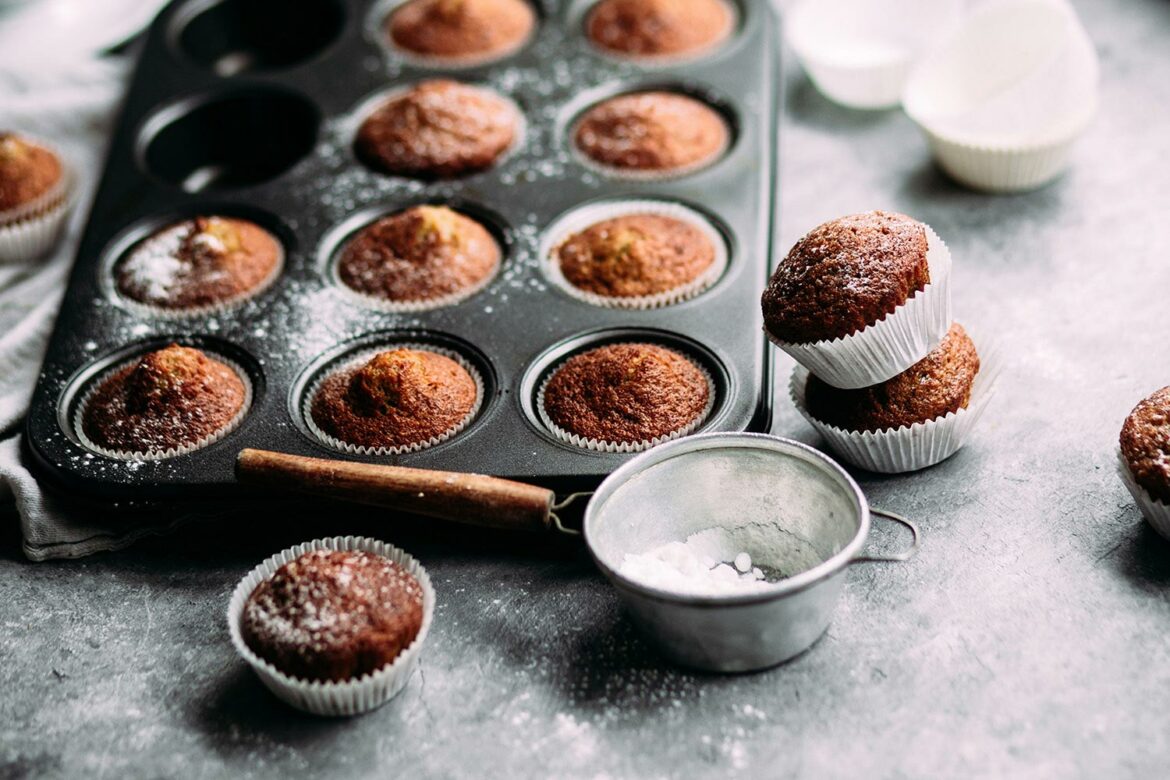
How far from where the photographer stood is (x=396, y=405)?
2.91 m

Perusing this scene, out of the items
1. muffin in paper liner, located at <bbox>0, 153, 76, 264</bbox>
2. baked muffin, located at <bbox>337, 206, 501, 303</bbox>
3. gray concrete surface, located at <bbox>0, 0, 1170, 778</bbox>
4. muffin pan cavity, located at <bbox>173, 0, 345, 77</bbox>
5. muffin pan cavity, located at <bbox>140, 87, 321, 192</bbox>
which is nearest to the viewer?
gray concrete surface, located at <bbox>0, 0, 1170, 778</bbox>

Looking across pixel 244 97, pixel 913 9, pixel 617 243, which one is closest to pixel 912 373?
pixel 617 243

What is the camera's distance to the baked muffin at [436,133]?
373 cm

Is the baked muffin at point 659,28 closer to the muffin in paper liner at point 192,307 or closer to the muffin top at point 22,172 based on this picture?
the muffin in paper liner at point 192,307

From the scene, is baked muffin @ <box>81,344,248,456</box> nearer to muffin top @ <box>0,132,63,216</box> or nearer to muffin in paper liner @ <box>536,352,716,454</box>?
muffin in paper liner @ <box>536,352,716,454</box>

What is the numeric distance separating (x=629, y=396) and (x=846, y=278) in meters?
0.58

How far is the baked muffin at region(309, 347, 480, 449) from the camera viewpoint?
2.90 metres

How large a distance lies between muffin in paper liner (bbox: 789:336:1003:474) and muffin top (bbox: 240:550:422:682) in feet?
3.32

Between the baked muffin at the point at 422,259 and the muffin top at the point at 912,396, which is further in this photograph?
the baked muffin at the point at 422,259

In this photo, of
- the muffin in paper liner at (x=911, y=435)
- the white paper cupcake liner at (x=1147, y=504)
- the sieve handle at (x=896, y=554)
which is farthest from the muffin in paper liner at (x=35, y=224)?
the white paper cupcake liner at (x=1147, y=504)

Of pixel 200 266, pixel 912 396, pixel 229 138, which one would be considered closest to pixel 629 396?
pixel 912 396

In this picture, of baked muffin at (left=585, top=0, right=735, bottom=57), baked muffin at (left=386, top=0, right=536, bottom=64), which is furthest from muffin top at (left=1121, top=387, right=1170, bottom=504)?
baked muffin at (left=386, top=0, right=536, bottom=64)

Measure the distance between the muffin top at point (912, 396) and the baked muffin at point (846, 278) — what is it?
0.24m

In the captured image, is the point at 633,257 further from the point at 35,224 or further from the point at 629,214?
the point at 35,224
